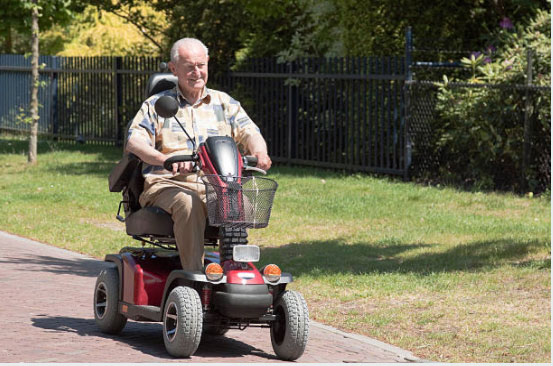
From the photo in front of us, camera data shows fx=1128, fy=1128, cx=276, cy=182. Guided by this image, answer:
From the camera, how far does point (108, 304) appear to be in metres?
6.53

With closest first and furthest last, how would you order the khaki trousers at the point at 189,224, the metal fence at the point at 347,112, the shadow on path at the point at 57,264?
the khaki trousers at the point at 189,224
the shadow on path at the point at 57,264
the metal fence at the point at 347,112

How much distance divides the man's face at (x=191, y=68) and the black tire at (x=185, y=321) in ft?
4.01

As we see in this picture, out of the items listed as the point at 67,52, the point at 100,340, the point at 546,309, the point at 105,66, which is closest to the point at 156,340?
the point at 100,340

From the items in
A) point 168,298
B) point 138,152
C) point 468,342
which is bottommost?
point 468,342

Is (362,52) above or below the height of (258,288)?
above

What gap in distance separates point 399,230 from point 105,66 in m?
12.3

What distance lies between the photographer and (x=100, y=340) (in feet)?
21.0

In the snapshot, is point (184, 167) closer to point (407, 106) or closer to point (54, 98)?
point (407, 106)

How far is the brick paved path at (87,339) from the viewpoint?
597 cm

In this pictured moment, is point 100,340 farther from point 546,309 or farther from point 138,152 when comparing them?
point 546,309

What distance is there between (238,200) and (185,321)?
2.21 ft

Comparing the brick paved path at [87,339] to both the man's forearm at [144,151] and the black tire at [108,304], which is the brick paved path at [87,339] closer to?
the black tire at [108,304]

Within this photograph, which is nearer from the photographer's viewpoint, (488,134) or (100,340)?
(100,340)

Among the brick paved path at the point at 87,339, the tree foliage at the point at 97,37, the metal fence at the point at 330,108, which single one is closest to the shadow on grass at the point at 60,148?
the metal fence at the point at 330,108
